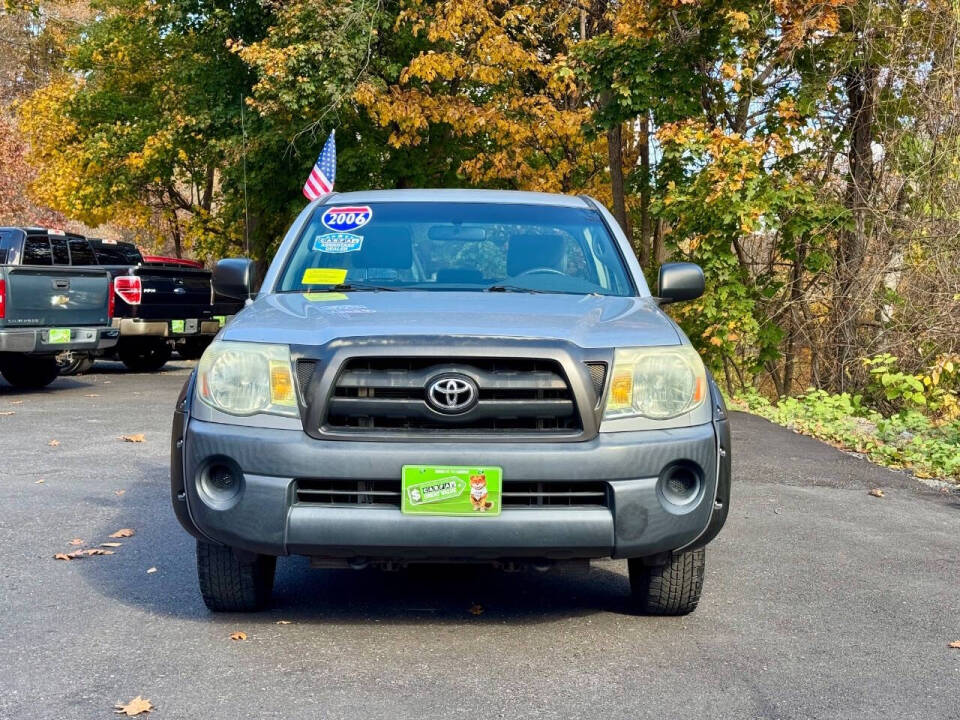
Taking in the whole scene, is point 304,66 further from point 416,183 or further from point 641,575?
point 641,575

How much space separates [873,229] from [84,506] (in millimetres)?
12051

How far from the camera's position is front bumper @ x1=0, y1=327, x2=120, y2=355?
1476 cm

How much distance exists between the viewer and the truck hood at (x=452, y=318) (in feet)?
15.7

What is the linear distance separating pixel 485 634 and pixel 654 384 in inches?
48.0

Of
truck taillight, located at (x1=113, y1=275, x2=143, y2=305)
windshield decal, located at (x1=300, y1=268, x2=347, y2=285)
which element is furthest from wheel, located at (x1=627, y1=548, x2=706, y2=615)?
truck taillight, located at (x1=113, y1=275, x2=143, y2=305)

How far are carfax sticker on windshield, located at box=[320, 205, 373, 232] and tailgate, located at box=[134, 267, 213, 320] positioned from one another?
510 inches

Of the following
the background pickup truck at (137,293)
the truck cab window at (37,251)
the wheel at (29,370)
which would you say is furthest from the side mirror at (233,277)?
the truck cab window at (37,251)

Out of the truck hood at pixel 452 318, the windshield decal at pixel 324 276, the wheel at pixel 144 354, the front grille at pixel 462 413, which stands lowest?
the wheel at pixel 144 354

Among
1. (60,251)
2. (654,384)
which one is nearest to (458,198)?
(654,384)

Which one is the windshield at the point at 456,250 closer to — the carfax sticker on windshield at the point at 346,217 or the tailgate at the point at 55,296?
the carfax sticker on windshield at the point at 346,217

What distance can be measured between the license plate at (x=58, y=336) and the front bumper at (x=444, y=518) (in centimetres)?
1130

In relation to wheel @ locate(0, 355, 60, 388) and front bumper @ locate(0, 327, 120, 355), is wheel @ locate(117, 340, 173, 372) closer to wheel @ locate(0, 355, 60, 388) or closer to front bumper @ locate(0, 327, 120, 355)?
wheel @ locate(0, 355, 60, 388)

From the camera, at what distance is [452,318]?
4.90 metres

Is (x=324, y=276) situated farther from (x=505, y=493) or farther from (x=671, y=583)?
(x=671, y=583)
